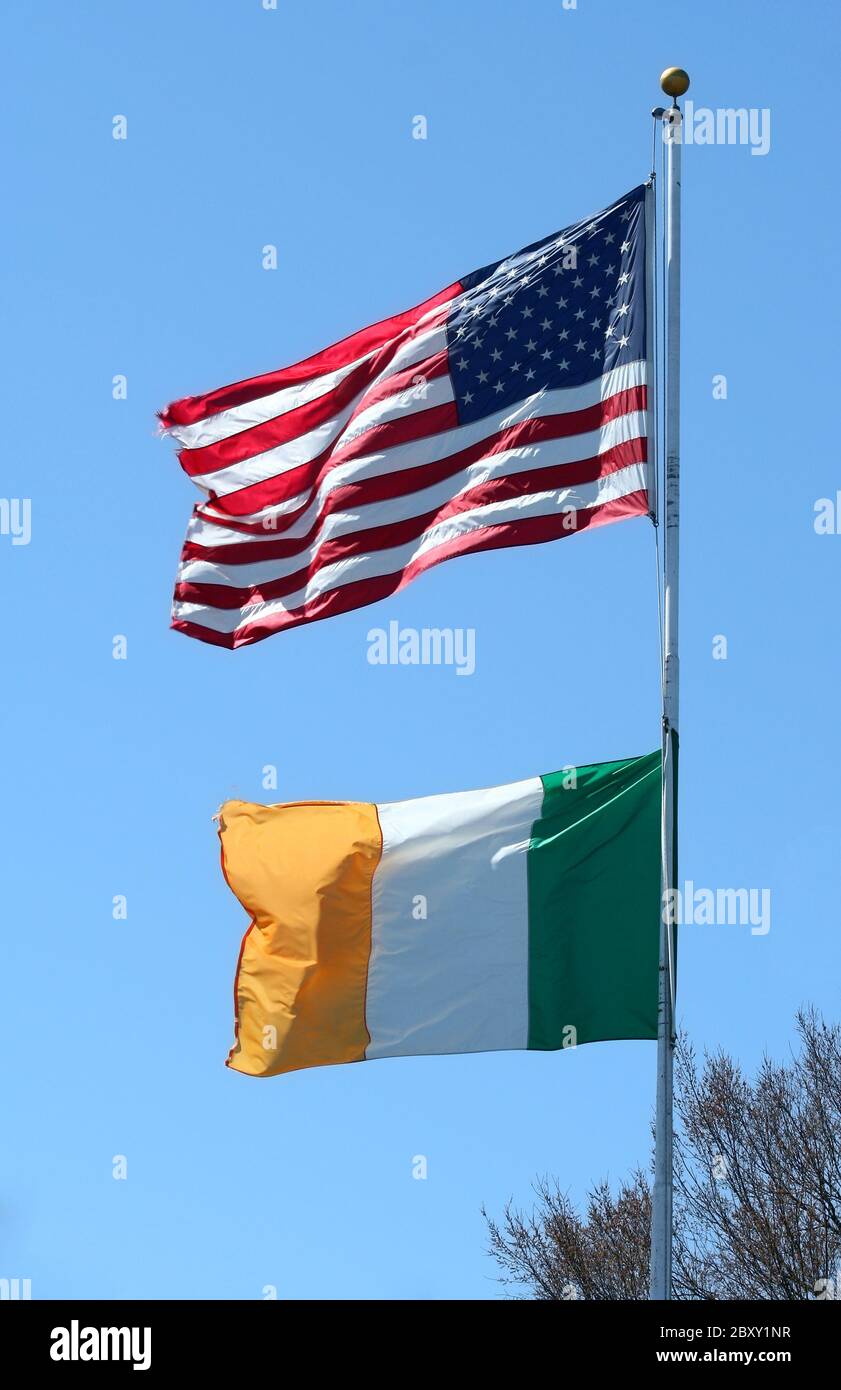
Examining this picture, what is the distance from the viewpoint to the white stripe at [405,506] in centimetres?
1667

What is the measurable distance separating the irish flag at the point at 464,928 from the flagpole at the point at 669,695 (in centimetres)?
28

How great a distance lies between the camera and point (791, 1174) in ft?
108

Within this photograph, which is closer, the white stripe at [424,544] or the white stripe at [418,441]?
the white stripe at [424,544]

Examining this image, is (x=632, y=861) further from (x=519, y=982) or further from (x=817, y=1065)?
(x=817, y=1065)

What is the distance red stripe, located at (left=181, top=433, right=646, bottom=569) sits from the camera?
1652cm

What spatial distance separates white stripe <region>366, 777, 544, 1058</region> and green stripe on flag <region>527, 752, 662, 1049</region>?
0.44ft

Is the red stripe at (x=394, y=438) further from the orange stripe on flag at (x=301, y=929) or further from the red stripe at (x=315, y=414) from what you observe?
the orange stripe on flag at (x=301, y=929)

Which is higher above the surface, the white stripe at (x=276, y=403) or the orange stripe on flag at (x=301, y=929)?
the white stripe at (x=276, y=403)

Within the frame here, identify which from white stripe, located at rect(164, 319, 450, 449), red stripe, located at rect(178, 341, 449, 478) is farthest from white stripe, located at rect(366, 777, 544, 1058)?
white stripe, located at rect(164, 319, 450, 449)

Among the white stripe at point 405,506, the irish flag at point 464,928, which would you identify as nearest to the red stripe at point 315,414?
the white stripe at point 405,506
